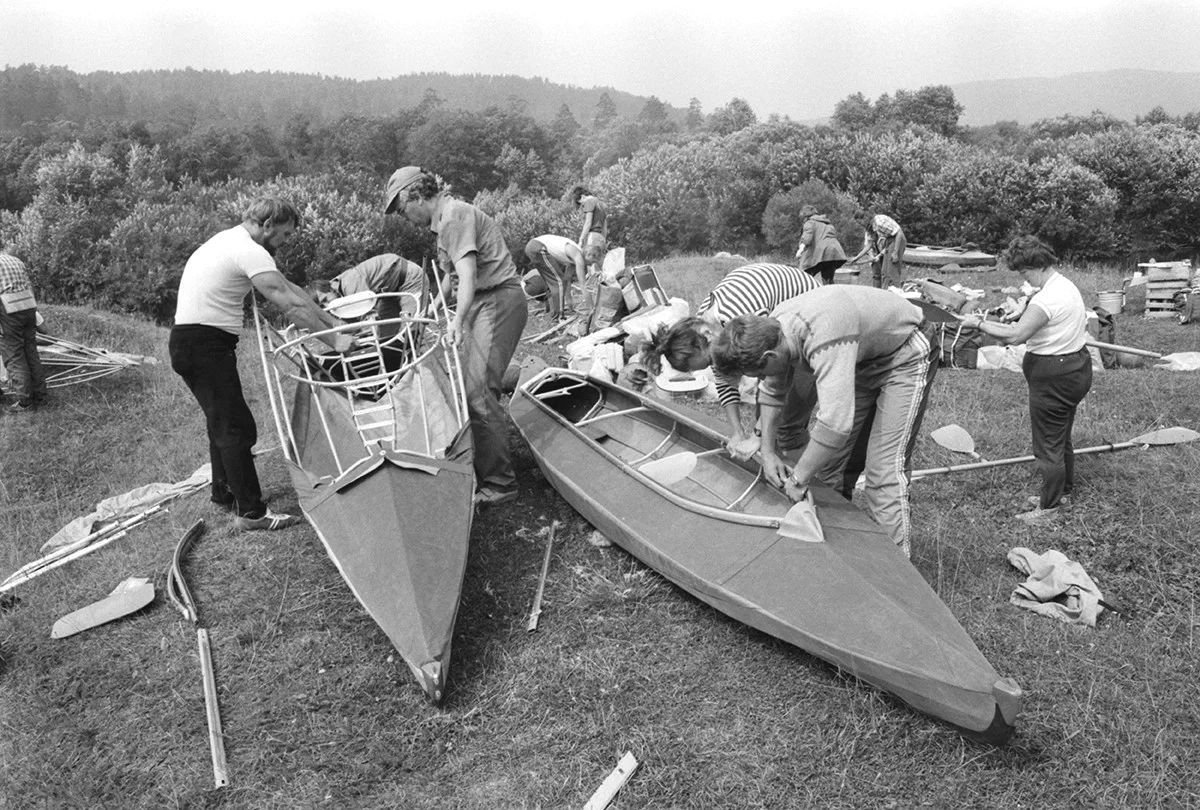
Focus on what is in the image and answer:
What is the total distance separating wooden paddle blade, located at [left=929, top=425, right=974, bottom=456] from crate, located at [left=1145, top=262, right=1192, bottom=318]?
22.6 ft

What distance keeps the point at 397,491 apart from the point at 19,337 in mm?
7513

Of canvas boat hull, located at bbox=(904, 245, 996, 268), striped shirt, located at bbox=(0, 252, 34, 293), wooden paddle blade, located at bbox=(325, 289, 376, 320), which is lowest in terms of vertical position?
canvas boat hull, located at bbox=(904, 245, 996, 268)

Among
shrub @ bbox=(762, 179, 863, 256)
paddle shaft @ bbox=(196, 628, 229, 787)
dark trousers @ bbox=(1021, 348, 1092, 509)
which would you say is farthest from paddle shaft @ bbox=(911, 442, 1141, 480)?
shrub @ bbox=(762, 179, 863, 256)

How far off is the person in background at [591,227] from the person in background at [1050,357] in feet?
26.0

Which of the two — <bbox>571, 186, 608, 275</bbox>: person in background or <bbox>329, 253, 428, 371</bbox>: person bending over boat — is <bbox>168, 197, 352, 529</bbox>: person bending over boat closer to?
<bbox>329, 253, 428, 371</bbox>: person bending over boat

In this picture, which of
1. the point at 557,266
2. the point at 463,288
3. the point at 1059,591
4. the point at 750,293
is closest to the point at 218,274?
the point at 463,288

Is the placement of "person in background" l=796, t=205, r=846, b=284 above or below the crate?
above

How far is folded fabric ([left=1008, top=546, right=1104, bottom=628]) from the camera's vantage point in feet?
13.6

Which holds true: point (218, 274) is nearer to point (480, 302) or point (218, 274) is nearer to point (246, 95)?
point (480, 302)

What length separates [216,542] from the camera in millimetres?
5477

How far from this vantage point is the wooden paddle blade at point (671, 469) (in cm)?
486

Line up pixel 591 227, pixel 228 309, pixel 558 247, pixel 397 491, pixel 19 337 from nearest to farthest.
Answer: pixel 397 491, pixel 228 309, pixel 19 337, pixel 558 247, pixel 591 227

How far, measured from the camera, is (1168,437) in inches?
240

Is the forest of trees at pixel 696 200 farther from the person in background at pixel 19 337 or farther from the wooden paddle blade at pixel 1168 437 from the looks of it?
the wooden paddle blade at pixel 1168 437
